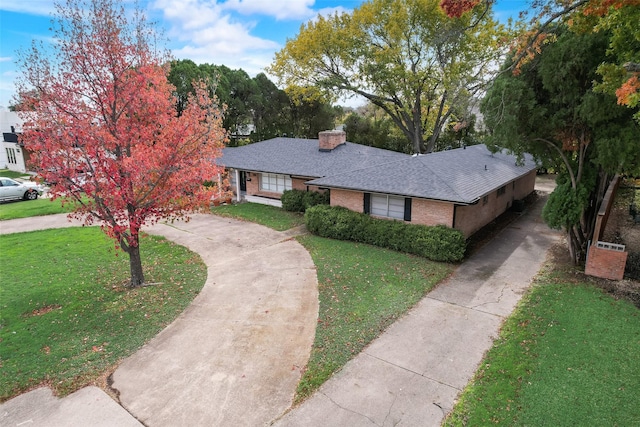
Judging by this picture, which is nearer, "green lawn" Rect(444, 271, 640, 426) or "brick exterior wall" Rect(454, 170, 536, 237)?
"green lawn" Rect(444, 271, 640, 426)

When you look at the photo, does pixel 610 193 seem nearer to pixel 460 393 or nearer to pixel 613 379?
pixel 613 379

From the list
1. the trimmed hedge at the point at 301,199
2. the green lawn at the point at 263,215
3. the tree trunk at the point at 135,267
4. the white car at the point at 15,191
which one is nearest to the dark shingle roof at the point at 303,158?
the trimmed hedge at the point at 301,199

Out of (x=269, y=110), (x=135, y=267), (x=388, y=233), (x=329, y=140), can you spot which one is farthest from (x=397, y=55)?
(x=135, y=267)

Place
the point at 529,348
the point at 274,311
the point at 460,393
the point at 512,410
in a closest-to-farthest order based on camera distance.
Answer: the point at 512,410, the point at 460,393, the point at 529,348, the point at 274,311

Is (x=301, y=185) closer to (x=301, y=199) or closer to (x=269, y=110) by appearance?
(x=301, y=199)

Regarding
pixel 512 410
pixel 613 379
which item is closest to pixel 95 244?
pixel 512 410

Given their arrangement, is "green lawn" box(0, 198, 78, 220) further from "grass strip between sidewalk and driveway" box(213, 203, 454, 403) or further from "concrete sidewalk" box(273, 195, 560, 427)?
"concrete sidewalk" box(273, 195, 560, 427)

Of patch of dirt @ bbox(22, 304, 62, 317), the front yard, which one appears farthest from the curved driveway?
patch of dirt @ bbox(22, 304, 62, 317)
